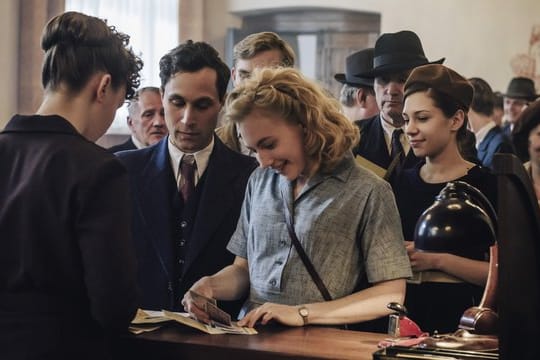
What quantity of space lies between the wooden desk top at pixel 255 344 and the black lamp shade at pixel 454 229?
0.35 metres

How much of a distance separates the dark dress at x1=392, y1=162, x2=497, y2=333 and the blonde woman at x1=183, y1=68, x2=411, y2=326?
466mm

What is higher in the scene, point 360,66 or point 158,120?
point 360,66

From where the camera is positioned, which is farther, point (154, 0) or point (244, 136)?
point (154, 0)

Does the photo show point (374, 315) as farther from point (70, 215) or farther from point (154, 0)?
point (154, 0)

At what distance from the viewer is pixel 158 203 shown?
3.66m

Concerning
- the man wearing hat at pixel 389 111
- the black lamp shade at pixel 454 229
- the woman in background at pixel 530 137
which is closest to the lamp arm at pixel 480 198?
the black lamp shade at pixel 454 229

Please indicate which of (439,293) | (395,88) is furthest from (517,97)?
(439,293)

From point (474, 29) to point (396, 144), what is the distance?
7507 mm

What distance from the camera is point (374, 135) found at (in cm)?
441

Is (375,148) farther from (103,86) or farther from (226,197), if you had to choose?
(103,86)

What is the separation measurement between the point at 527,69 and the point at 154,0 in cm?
Answer: 424

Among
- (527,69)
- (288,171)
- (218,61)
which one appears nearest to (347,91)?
(218,61)

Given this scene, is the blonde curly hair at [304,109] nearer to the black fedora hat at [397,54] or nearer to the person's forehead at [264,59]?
the person's forehead at [264,59]

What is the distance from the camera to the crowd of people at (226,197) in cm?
266
